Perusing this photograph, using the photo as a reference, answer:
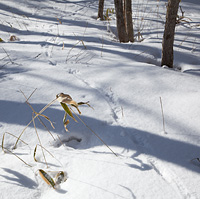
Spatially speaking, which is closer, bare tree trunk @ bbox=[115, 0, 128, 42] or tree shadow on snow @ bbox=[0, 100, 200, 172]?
tree shadow on snow @ bbox=[0, 100, 200, 172]

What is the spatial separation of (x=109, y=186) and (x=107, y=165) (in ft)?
0.35

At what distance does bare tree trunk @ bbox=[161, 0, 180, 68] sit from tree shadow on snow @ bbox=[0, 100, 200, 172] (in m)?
1.13

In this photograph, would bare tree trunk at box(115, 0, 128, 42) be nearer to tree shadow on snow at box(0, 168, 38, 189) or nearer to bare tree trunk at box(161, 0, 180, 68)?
bare tree trunk at box(161, 0, 180, 68)

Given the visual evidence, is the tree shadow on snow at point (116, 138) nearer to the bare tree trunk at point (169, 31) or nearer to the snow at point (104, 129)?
the snow at point (104, 129)

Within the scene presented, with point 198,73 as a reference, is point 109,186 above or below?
below

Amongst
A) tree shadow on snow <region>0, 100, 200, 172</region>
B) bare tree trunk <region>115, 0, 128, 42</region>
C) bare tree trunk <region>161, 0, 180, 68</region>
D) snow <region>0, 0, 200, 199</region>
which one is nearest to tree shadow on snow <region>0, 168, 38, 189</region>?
snow <region>0, 0, 200, 199</region>

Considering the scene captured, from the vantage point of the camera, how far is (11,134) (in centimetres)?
94

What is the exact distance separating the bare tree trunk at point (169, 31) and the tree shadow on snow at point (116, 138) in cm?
113

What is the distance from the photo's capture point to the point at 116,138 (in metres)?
0.98

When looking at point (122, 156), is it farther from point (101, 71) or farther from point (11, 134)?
point (101, 71)

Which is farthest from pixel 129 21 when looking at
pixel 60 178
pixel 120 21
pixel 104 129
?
pixel 60 178

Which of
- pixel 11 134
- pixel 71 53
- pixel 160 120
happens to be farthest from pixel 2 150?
pixel 71 53

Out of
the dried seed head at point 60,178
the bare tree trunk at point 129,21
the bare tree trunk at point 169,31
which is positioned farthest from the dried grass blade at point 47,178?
the bare tree trunk at point 129,21

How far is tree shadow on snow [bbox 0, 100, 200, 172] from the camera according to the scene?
0.85 meters
